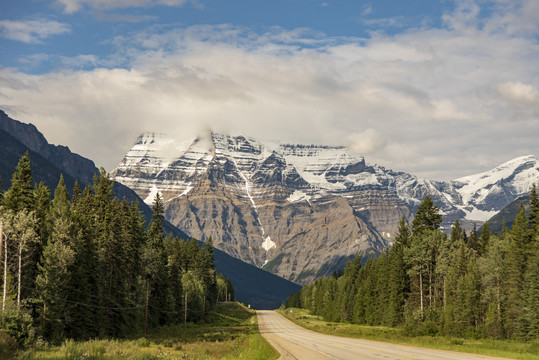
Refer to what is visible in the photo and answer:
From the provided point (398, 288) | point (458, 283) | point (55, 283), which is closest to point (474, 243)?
point (398, 288)

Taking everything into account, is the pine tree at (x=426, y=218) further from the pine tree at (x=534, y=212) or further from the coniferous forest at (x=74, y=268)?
→ the coniferous forest at (x=74, y=268)

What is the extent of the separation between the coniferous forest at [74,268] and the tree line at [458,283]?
3801 centimetres

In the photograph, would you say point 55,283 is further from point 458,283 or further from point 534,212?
point 534,212

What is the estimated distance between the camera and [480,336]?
225ft

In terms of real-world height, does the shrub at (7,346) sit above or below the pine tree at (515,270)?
below

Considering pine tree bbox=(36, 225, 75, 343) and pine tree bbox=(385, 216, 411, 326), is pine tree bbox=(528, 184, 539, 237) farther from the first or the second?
pine tree bbox=(36, 225, 75, 343)

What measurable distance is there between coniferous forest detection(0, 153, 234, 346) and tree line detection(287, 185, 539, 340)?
3801cm

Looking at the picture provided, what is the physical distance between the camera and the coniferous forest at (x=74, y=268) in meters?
56.4

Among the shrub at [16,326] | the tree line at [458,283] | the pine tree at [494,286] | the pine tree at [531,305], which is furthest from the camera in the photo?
the pine tree at [494,286]

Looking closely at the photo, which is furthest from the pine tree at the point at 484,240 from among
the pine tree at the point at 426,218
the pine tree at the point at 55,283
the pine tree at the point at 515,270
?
the pine tree at the point at 55,283

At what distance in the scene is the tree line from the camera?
67250 millimetres

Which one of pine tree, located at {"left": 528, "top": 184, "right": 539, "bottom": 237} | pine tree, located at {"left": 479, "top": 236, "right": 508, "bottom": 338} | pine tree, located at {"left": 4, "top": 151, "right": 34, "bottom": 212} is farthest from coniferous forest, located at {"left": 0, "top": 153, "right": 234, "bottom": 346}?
pine tree, located at {"left": 528, "top": 184, "right": 539, "bottom": 237}

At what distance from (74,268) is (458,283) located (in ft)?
167

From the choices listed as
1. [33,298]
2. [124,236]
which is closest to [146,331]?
[124,236]
